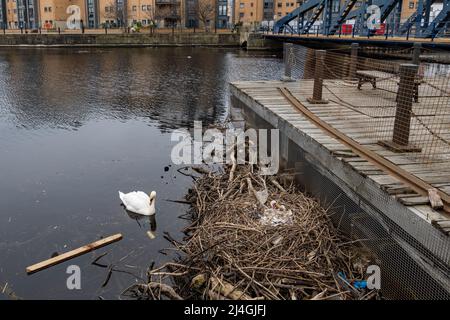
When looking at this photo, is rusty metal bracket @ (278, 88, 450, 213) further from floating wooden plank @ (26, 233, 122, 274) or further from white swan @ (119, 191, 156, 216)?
floating wooden plank @ (26, 233, 122, 274)

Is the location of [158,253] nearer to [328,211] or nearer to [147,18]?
[328,211]

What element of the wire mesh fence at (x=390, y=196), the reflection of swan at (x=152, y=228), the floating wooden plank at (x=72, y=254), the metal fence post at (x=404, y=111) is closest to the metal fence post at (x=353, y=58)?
the wire mesh fence at (x=390, y=196)

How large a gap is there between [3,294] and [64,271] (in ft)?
2.68

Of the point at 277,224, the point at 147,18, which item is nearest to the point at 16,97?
the point at 277,224

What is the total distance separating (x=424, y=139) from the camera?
24.3 ft

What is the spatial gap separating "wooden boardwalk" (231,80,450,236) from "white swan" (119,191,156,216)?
312cm

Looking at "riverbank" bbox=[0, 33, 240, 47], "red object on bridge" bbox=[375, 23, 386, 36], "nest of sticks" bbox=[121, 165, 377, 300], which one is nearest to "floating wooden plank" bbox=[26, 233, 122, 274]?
"nest of sticks" bbox=[121, 165, 377, 300]

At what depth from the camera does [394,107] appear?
9.95m

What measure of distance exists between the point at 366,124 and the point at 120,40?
57016 millimetres

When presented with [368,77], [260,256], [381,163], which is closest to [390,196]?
[381,163]

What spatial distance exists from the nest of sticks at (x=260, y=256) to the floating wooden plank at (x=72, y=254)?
0.95m

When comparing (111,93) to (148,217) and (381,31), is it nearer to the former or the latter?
(148,217)

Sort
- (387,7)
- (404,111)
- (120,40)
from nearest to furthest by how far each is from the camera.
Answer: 1. (404,111)
2. (387,7)
3. (120,40)

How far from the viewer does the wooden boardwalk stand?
526 cm
